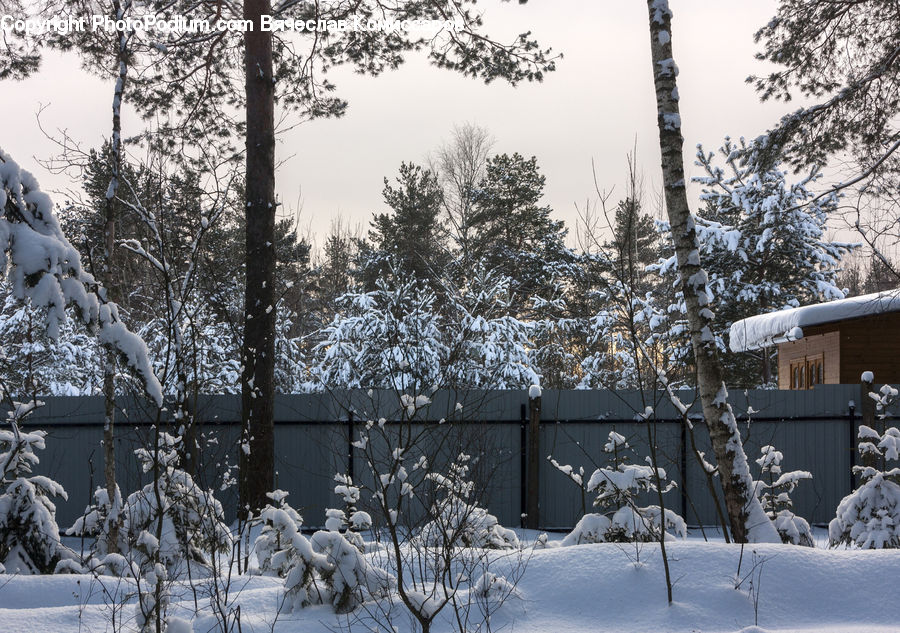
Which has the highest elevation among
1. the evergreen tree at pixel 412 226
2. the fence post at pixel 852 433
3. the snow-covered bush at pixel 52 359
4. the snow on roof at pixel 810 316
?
the evergreen tree at pixel 412 226

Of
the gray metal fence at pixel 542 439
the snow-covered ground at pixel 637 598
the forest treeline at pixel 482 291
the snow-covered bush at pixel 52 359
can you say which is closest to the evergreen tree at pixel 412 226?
the forest treeline at pixel 482 291

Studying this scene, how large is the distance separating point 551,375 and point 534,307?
91.1 inches

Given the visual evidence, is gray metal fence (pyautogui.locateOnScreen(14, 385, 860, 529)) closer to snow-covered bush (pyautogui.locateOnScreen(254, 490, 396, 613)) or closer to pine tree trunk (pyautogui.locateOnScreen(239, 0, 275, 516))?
pine tree trunk (pyautogui.locateOnScreen(239, 0, 275, 516))

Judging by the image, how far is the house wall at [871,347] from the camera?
12.9 m

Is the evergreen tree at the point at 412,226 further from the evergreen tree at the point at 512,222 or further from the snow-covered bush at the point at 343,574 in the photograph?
the snow-covered bush at the point at 343,574

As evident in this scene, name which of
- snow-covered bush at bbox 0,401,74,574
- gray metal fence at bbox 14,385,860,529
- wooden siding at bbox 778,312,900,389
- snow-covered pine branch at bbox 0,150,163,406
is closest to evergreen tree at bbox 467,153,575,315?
wooden siding at bbox 778,312,900,389

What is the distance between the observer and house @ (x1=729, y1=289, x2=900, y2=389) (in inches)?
480

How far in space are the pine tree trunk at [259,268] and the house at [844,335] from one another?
8.19m

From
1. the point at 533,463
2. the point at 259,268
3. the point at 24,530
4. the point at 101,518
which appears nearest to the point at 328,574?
the point at 24,530

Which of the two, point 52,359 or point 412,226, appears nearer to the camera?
point 52,359

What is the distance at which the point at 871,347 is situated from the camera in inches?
516

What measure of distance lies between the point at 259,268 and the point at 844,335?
9.76m

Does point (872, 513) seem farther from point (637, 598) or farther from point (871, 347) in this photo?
point (871, 347)

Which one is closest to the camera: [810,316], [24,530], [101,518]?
[24,530]
